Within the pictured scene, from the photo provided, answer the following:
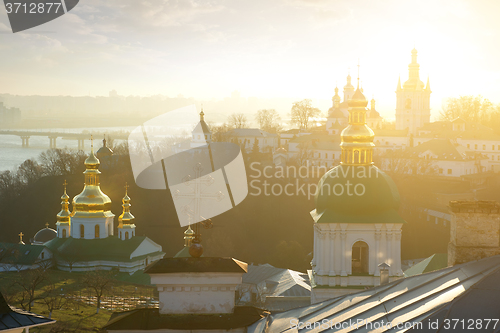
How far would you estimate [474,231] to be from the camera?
7.70m

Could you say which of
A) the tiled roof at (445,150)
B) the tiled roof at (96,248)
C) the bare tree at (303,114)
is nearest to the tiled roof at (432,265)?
the tiled roof at (96,248)

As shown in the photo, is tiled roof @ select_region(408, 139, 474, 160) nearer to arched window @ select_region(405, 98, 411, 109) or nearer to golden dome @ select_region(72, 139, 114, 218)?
arched window @ select_region(405, 98, 411, 109)

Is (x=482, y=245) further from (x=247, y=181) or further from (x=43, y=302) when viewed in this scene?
(x=247, y=181)

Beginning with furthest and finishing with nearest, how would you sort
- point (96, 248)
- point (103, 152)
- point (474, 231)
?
point (103, 152), point (96, 248), point (474, 231)

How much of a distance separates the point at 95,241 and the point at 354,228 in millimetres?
23715

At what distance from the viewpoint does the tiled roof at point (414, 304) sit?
5.28 metres

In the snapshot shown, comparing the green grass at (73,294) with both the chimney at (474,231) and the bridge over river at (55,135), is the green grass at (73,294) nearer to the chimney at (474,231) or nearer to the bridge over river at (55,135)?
the chimney at (474,231)

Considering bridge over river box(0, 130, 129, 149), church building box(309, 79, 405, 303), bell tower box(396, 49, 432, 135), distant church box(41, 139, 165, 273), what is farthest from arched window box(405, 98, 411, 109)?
church building box(309, 79, 405, 303)

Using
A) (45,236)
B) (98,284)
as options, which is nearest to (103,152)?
(45,236)

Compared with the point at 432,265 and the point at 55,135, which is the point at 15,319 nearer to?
the point at 432,265

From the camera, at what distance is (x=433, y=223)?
41.9 m

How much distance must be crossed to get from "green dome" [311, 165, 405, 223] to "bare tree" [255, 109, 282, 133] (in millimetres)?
70980

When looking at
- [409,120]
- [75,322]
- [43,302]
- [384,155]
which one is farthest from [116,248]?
[409,120]

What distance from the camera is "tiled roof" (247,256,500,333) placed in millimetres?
5277
